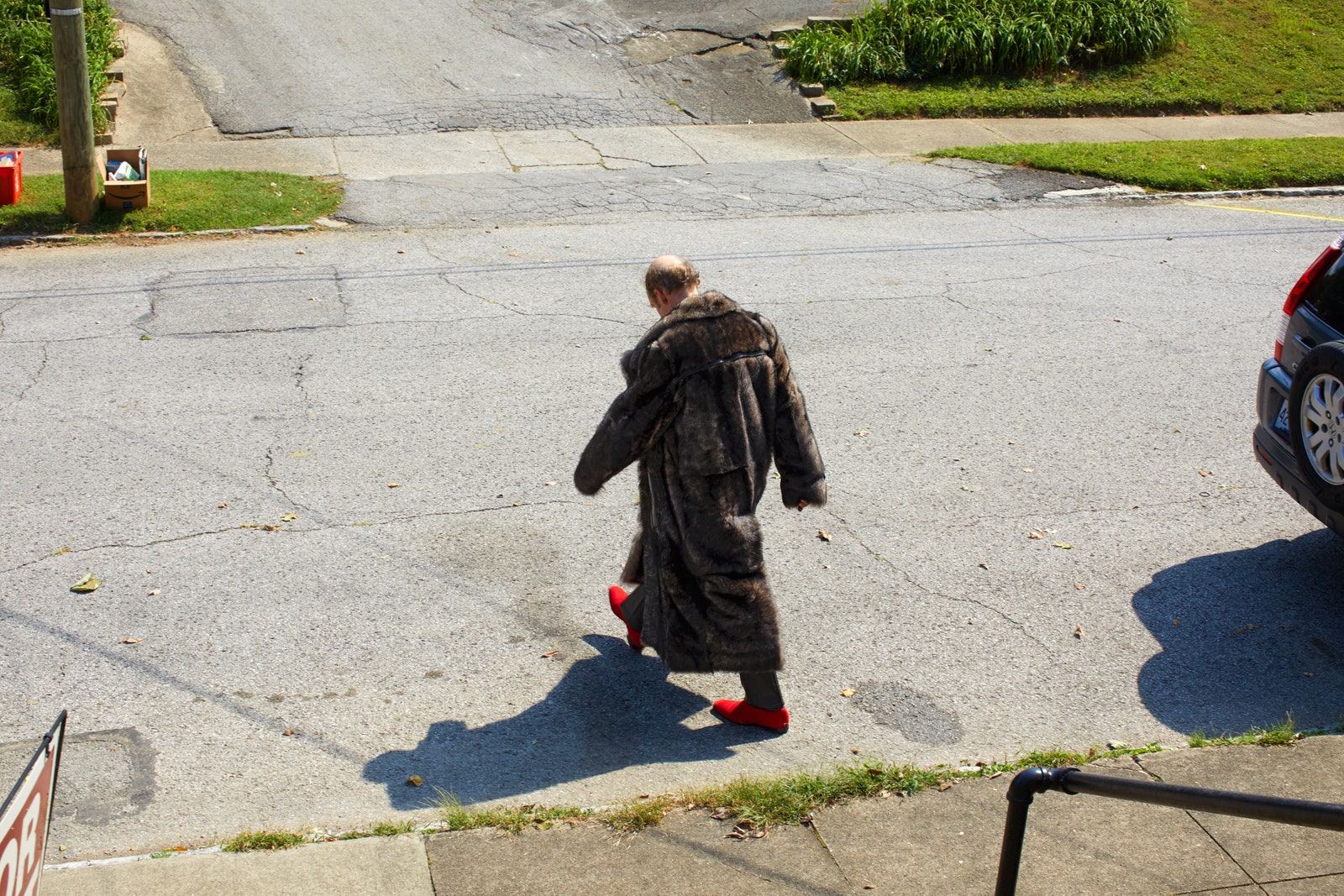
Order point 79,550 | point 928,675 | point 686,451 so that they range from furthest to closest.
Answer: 1. point 79,550
2. point 928,675
3. point 686,451

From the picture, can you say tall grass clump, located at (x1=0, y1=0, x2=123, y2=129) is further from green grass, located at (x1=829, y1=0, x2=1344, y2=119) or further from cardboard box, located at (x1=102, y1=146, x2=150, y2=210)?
green grass, located at (x1=829, y1=0, x2=1344, y2=119)

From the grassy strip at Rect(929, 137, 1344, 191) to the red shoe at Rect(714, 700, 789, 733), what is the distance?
440 inches

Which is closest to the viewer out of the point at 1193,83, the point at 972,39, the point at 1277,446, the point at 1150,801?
the point at 1150,801

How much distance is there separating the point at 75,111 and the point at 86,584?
702 cm

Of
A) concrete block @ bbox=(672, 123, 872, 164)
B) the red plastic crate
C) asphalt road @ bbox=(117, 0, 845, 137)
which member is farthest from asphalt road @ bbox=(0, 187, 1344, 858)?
asphalt road @ bbox=(117, 0, 845, 137)

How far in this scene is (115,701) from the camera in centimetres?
469

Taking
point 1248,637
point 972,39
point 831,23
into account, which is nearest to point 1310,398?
point 1248,637

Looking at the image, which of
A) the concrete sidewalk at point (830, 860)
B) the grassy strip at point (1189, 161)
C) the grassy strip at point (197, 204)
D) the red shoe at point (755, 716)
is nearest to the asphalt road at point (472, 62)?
the grassy strip at point (197, 204)

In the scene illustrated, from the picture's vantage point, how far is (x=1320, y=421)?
5.21 meters

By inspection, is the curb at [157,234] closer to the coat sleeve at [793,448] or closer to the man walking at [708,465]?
the man walking at [708,465]

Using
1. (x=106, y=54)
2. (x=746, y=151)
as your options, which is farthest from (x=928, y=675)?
(x=106, y=54)

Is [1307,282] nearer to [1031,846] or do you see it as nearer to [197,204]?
[1031,846]

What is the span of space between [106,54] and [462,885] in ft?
48.7

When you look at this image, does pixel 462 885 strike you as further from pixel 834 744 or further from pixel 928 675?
pixel 928 675
